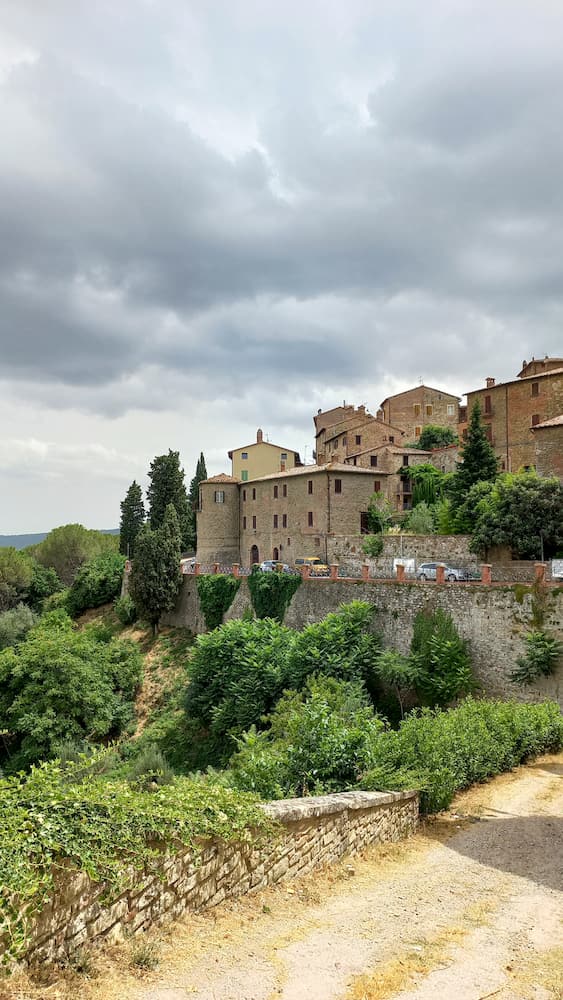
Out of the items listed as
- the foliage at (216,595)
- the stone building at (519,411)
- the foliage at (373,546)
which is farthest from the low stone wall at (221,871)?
the stone building at (519,411)

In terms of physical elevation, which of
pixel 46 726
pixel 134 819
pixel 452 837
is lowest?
pixel 46 726

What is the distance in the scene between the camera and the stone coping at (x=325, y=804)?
7734 mm

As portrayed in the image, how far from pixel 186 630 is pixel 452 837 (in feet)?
→ 105

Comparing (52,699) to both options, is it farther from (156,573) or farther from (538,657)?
(538,657)

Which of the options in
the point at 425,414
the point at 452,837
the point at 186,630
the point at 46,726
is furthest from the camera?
the point at 425,414

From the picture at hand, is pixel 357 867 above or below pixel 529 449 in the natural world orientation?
→ below

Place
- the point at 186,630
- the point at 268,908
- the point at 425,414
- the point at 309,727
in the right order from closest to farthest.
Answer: the point at 268,908 < the point at 309,727 < the point at 186,630 < the point at 425,414

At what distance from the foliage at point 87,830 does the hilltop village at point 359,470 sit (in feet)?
104

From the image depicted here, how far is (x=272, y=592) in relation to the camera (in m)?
32.7

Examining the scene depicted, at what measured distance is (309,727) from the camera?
36.7 feet

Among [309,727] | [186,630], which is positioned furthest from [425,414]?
[309,727]

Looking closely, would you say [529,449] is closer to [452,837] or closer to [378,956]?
[452,837]

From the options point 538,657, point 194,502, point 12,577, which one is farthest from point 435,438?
point 12,577

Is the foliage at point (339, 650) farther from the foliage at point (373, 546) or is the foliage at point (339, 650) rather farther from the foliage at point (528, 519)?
the foliage at point (373, 546)
